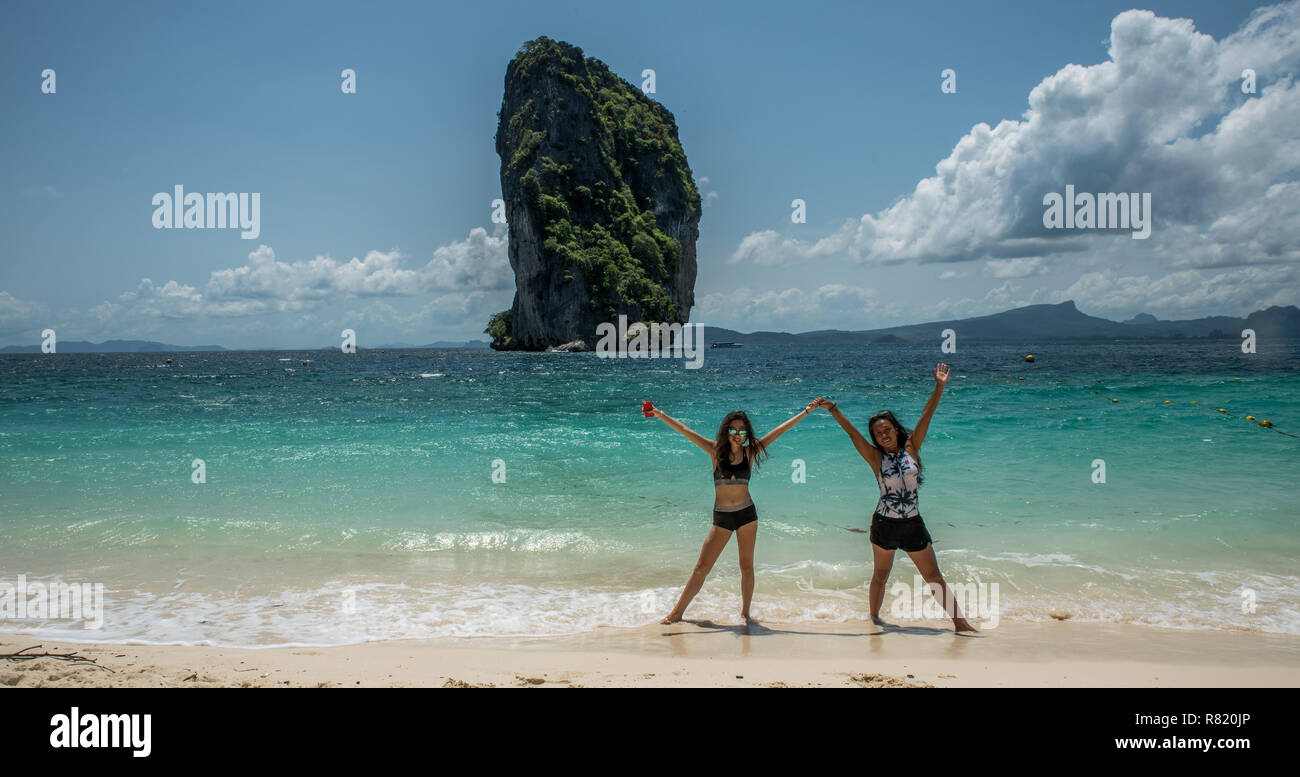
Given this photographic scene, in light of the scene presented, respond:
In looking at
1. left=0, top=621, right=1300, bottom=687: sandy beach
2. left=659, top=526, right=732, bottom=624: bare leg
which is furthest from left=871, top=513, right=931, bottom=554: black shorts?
left=659, top=526, right=732, bottom=624: bare leg

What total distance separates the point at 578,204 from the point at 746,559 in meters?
89.6

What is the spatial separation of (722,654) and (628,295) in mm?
83381

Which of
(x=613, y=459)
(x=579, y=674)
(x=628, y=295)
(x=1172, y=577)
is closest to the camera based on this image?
(x=579, y=674)

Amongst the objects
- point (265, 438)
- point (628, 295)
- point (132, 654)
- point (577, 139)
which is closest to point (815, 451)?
point (132, 654)

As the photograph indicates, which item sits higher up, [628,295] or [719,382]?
[628,295]

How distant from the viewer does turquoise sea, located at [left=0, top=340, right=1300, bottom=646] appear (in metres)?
6.11

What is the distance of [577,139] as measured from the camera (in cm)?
9106

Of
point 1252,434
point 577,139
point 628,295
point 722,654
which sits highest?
point 577,139

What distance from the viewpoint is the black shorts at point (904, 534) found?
211 inches

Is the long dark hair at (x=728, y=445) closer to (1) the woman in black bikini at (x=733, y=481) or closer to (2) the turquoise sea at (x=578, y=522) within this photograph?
(1) the woman in black bikini at (x=733, y=481)

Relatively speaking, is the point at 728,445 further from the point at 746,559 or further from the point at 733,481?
the point at 746,559

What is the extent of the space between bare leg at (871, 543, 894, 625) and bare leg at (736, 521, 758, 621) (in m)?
0.97

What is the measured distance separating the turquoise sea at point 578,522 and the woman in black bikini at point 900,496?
88 centimetres

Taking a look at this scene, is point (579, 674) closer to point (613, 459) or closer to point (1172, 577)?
point (1172, 577)
